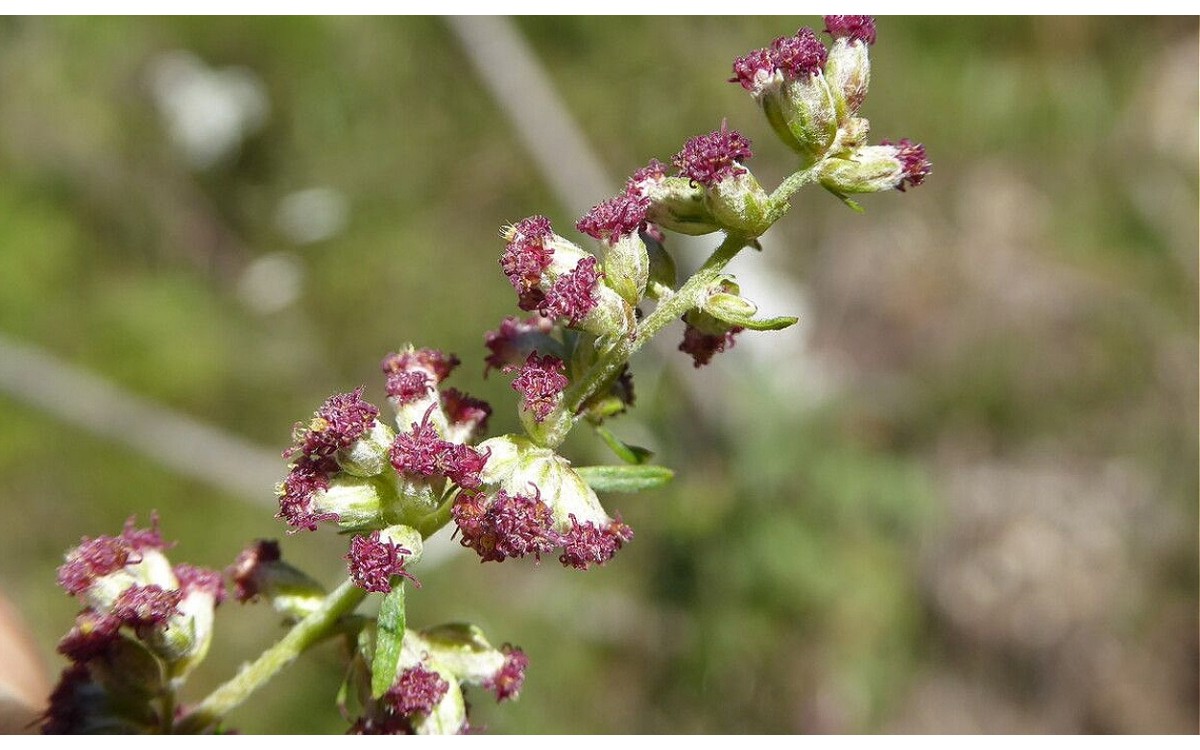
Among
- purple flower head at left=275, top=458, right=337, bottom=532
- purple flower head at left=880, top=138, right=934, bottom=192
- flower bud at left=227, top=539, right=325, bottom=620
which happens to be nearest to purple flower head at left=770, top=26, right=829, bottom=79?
purple flower head at left=880, top=138, right=934, bottom=192

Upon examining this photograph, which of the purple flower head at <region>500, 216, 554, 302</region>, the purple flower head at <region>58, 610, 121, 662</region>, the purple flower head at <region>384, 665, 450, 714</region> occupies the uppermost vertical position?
the purple flower head at <region>500, 216, 554, 302</region>

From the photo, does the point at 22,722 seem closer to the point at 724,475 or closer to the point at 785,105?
the point at 785,105

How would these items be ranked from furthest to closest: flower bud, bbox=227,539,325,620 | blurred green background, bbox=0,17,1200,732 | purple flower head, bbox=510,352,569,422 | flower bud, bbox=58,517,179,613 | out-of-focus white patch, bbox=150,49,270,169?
out-of-focus white patch, bbox=150,49,270,169
blurred green background, bbox=0,17,1200,732
flower bud, bbox=227,539,325,620
flower bud, bbox=58,517,179,613
purple flower head, bbox=510,352,569,422

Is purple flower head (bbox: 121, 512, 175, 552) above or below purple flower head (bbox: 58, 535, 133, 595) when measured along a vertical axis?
above

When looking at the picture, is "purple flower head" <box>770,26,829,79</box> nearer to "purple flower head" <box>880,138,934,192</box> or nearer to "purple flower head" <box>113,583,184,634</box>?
"purple flower head" <box>880,138,934,192</box>

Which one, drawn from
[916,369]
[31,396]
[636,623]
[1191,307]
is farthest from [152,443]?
[1191,307]

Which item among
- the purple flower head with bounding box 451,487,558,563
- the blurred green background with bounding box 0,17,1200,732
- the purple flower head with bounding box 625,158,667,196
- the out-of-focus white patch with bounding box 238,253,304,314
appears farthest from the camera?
the out-of-focus white patch with bounding box 238,253,304,314
